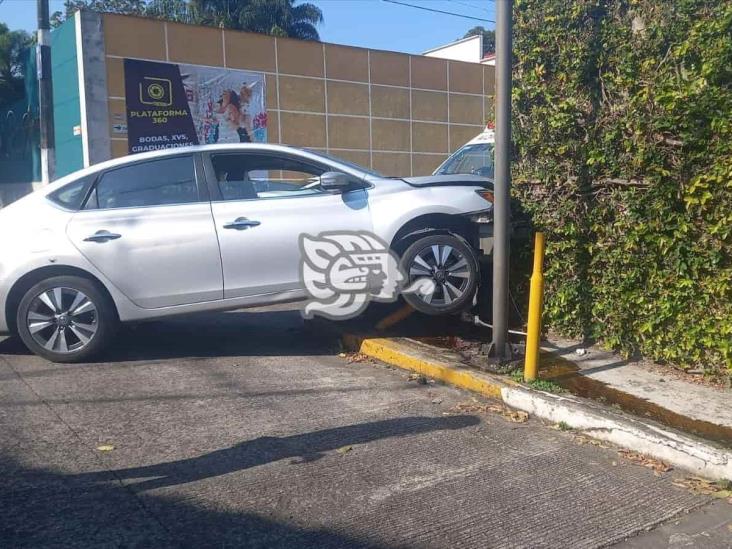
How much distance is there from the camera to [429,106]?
24812 mm

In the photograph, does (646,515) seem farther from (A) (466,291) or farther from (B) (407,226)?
(B) (407,226)

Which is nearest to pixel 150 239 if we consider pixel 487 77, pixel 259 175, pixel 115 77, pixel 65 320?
pixel 65 320

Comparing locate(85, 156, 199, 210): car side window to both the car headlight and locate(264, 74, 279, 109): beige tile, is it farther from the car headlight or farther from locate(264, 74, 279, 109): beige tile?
locate(264, 74, 279, 109): beige tile

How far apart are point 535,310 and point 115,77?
16.1 metres

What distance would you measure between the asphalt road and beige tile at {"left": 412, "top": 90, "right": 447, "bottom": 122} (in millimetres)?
19605

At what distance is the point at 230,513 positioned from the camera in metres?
3.51

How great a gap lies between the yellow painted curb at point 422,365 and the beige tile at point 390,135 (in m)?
17.6

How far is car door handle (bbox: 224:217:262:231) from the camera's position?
19.9ft

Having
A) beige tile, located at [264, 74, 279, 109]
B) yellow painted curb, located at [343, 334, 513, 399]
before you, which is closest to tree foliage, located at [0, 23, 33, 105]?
beige tile, located at [264, 74, 279, 109]

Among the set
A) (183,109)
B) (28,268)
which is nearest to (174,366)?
(28,268)

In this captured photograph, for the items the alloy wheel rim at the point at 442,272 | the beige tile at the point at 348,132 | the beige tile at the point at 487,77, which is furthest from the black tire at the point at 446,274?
the beige tile at the point at 487,77

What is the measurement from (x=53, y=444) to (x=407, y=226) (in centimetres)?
333

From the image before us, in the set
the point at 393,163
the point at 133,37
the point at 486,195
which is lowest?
the point at 486,195

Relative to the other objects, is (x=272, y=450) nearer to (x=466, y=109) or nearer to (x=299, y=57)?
(x=299, y=57)
